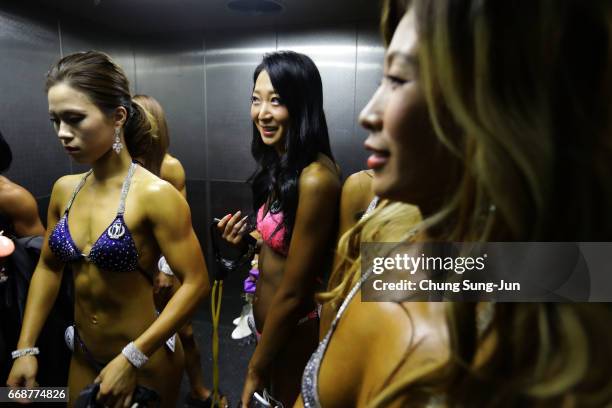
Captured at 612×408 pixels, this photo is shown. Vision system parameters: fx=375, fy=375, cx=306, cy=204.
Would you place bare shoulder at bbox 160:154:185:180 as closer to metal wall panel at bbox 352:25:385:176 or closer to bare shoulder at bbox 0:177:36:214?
bare shoulder at bbox 0:177:36:214

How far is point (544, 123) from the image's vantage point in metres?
0.37

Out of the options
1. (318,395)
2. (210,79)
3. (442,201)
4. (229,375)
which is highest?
(210,79)

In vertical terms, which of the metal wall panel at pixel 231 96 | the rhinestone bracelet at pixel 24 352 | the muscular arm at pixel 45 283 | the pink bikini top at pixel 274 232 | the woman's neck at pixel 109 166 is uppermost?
the metal wall panel at pixel 231 96

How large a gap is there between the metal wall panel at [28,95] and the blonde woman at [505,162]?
9.64 ft

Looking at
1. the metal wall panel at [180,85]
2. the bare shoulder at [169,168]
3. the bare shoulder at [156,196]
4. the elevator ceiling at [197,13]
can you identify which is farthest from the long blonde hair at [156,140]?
the bare shoulder at [156,196]

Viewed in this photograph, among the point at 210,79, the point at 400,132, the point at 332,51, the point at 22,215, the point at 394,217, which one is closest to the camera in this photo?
the point at 400,132

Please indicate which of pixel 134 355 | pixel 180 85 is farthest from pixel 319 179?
pixel 180 85

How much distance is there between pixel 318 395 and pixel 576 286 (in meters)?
0.42

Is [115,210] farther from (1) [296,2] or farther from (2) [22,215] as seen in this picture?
(1) [296,2]

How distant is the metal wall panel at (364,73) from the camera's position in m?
Answer: 3.07

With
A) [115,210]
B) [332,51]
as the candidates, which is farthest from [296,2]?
[115,210]

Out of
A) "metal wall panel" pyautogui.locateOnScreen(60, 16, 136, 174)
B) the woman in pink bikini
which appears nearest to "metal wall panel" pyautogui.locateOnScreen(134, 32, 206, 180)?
"metal wall panel" pyautogui.locateOnScreen(60, 16, 136, 174)

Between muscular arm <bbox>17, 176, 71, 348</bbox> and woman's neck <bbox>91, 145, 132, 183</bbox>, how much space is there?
22 centimetres

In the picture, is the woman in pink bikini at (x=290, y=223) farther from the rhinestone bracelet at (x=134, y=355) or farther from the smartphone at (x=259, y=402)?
the rhinestone bracelet at (x=134, y=355)
